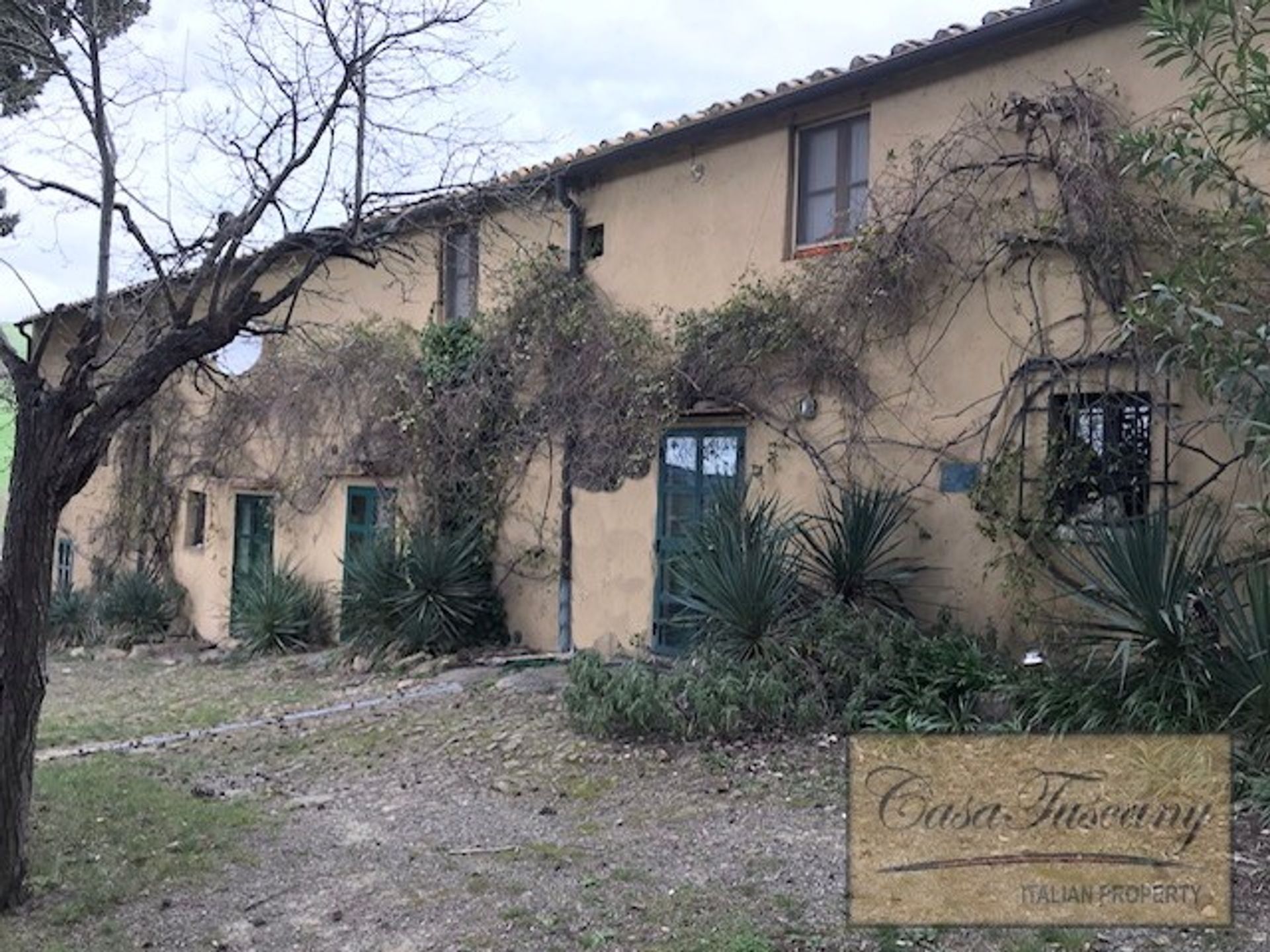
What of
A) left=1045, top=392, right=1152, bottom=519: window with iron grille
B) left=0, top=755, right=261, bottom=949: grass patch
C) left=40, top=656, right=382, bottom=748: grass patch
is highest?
left=1045, top=392, right=1152, bottom=519: window with iron grille

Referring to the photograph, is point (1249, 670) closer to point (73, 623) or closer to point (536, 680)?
point (536, 680)

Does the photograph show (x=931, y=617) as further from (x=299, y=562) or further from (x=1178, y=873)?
(x=299, y=562)

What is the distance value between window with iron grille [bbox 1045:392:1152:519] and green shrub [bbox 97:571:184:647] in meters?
12.9

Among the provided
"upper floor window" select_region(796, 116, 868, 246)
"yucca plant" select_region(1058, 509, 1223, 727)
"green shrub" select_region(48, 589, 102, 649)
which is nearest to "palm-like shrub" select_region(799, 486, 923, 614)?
"yucca plant" select_region(1058, 509, 1223, 727)

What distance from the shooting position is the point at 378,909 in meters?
4.85

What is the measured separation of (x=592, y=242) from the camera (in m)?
11.6

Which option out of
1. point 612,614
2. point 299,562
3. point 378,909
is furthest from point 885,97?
point 299,562

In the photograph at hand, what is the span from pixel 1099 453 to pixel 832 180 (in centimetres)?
331

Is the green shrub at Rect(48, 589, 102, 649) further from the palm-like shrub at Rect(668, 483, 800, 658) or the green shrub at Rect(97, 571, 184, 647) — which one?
the palm-like shrub at Rect(668, 483, 800, 658)

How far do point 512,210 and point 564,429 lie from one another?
245cm

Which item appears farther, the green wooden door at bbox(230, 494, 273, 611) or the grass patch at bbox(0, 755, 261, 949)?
the green wooden door at bbox(230, 494, 273, 611)

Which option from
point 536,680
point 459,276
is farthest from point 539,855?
point 459,276

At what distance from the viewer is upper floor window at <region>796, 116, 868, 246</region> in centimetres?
919

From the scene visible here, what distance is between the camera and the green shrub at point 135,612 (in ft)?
52.0
